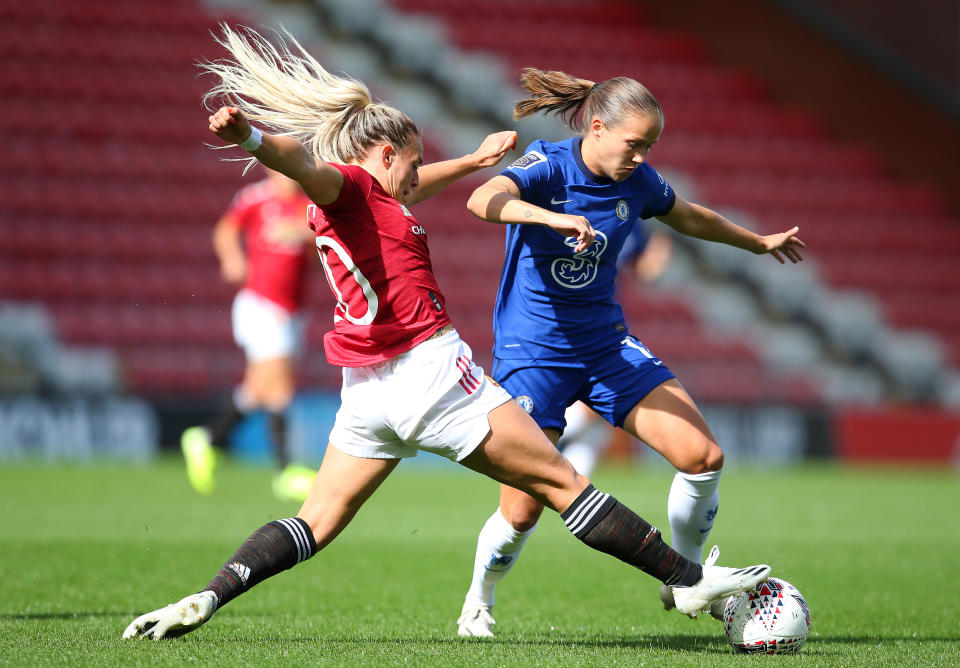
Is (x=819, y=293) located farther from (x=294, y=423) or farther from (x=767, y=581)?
(x=767, y=581)

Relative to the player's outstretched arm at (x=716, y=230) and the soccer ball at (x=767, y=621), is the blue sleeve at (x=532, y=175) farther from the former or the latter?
the soccer ball at (x=767, y=621)

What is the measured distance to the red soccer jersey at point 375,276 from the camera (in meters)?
4.03

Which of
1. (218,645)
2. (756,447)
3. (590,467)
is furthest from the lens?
(756,447)

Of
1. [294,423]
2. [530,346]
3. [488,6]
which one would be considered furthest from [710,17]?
[530,346]

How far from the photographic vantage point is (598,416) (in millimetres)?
9195

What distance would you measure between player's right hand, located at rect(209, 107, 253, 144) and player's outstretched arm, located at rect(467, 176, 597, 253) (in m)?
0.84

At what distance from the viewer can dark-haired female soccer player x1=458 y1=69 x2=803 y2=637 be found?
462cm

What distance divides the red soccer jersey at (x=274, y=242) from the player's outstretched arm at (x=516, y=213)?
19.2 ft

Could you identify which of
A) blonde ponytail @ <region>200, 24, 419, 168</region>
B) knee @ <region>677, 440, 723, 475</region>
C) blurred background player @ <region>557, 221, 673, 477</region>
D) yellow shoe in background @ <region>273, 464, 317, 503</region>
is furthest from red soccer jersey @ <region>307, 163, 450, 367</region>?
yellow shoe in background @ <region>273, 464, 317, 503</region>

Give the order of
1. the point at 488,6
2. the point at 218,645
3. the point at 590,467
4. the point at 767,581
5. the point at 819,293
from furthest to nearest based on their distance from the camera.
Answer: the point at 488,6
the point at 819,293
the point at 590,467
the point at 767,581
the point at 218,645

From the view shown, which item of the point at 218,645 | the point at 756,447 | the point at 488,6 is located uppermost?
the point at 488,6

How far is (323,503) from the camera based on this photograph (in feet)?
13.6

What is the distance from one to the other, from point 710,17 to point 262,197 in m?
13.8

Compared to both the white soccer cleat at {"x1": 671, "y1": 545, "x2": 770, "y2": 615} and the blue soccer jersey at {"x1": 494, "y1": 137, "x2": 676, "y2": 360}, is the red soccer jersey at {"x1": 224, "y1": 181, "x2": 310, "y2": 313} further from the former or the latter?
the white soccer cleat at {"x1": 671, "y1": 545, "x2": 770, "y2": 615}
